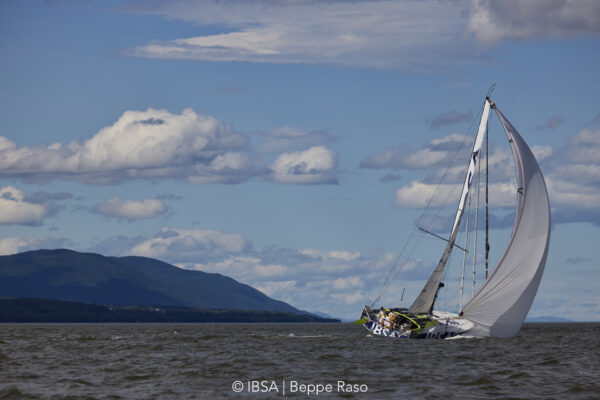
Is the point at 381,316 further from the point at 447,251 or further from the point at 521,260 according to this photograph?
the point at 521,260

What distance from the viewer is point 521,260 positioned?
76875mm

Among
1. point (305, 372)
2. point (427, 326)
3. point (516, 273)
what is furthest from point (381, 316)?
point (305, 372)

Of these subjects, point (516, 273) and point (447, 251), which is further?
point (447, 251)

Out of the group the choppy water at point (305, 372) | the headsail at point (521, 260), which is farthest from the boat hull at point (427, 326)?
the choppy water at point (305, 372)

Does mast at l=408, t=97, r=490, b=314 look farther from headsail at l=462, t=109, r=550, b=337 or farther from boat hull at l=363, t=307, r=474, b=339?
headsail at l=462, t=109, r=550, b=337

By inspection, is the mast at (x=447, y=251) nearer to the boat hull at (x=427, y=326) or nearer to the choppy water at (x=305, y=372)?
the boat hull at (x=427, y=326)

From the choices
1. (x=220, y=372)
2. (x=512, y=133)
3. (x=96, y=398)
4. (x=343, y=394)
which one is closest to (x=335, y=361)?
(x=220, y=372)

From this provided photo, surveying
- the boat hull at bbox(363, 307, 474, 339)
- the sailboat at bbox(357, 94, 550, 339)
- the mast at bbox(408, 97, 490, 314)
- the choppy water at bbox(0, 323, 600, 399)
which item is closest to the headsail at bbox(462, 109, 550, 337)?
the sailboat at bbox(357, 94, 550, 339)

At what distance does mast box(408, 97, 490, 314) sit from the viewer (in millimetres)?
88438

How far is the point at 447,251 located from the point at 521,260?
45.8ft

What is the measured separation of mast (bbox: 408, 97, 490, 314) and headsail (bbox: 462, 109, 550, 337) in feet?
30.4

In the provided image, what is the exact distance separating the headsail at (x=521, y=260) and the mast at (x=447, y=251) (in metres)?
9.26

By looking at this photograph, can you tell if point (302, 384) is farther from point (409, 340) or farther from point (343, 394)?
point (409, 340)

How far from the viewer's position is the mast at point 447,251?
290ft
